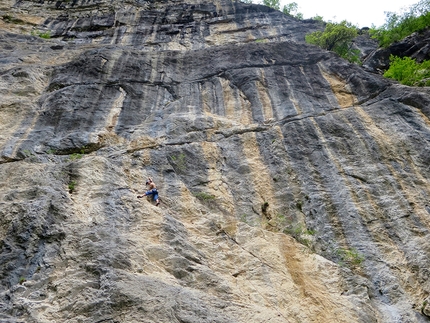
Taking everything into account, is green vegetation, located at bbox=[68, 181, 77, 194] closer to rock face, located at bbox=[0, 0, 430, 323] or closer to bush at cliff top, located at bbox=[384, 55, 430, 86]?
rock face, located at bbox=[0, 0, 430, 323]

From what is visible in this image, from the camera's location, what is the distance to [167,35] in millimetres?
26297

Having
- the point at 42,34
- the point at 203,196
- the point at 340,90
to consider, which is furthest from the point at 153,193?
the point at 42,34

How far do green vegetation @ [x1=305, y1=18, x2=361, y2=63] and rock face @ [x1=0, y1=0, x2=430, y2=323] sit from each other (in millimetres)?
5911

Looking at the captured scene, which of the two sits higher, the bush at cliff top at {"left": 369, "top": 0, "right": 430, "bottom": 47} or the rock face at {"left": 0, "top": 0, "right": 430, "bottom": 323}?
the bush at cliff top at {"left": 369, "top": 0, "right": 430, "bottom": 47}

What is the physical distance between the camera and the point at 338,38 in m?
24.5

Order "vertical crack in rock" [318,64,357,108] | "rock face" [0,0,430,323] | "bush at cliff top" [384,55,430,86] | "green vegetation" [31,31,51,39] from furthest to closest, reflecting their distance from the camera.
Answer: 1. "green vegetation" [31,31,51,39]
2. "bush at cliff top" [384,55,430,86]
3. "vertical crack in rock" [318,64,357,108]
4. "rock face" [0,0,430,323]

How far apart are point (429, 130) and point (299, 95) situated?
196 inches

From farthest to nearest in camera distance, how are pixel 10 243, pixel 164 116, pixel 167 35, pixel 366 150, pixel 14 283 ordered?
pixel 167 35 → pixel 164 116 → pixel 366 150 → pixel 10 243 → pixel 14 283

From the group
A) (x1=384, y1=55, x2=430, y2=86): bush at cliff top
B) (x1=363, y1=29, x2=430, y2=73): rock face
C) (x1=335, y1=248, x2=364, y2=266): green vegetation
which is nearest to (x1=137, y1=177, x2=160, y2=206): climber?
(x1=335, y1=248, x2=364, y2=266): green vegetation

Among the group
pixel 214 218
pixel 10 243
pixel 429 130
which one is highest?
pixel 429 130

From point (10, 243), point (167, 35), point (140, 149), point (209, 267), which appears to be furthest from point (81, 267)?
point (167, 35)

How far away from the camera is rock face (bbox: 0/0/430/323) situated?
22.7 ft

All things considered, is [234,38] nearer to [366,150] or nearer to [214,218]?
[366,150]

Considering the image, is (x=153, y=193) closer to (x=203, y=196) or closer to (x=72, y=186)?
(x=203, y=196)
